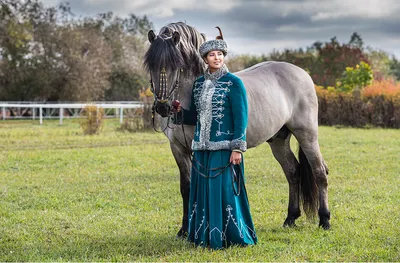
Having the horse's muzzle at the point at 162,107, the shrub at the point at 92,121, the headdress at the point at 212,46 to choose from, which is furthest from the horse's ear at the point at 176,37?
the shrub at the point at 92,121

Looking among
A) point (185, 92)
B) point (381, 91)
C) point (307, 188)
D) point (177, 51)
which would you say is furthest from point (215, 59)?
point (381, 91)

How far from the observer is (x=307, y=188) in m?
5.73

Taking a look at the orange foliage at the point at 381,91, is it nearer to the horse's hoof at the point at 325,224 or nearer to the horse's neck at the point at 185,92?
the horse's hoof at the point at 325,224

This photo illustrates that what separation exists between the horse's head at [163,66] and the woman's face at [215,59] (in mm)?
238

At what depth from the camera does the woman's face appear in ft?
14.4

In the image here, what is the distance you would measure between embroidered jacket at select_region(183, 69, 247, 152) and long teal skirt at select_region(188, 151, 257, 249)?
0.13 m

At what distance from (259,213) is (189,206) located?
1.77 metres

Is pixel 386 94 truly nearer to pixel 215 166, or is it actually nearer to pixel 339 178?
pixel 339 178

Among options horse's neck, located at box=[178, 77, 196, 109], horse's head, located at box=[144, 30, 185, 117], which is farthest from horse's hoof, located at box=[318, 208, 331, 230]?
horse's head, located at box=[144, 30, 185, 117]

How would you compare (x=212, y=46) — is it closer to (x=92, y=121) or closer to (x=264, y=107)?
(x=264, y=107)

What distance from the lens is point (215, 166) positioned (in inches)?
177

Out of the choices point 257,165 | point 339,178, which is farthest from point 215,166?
point 257,165

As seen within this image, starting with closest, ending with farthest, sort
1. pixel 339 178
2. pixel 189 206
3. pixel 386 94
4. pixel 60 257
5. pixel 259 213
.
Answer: pixel 60 257 < pixel 189 206 < pixel 259 213 < pixel 339 178 < pixel 386 94

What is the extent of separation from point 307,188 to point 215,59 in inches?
84.1
